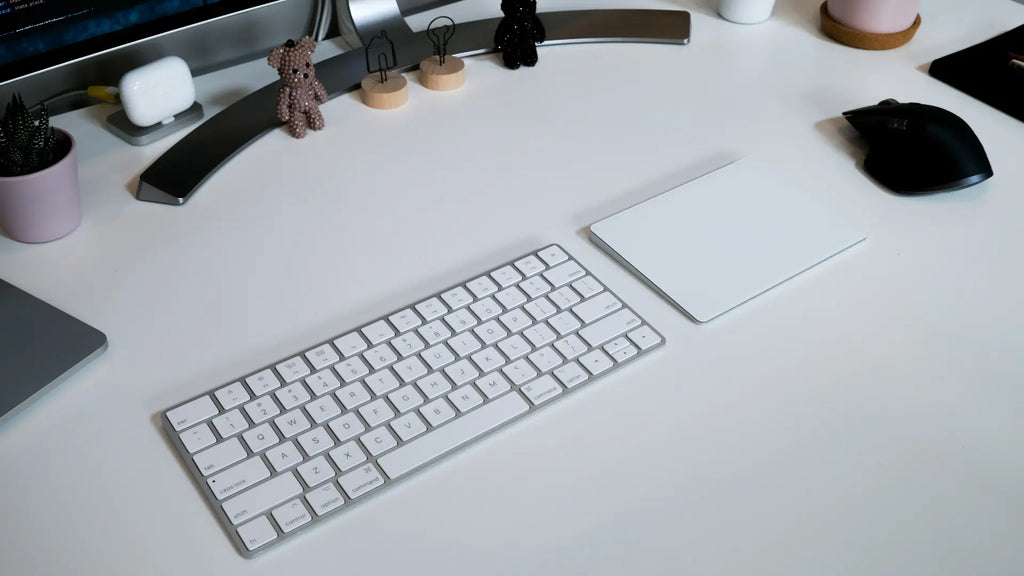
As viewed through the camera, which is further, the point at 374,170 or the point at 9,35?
the point at 374,170

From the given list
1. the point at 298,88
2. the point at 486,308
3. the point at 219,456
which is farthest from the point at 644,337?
the point at 298,88

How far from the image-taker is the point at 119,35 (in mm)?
Result: 774

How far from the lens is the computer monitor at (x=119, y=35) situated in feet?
2.35

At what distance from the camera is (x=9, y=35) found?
70 centimetres

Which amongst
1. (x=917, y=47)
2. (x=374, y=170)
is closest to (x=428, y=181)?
(x=374, y=170)

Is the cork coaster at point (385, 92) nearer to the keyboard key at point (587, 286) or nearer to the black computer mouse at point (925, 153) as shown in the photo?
the keyboard key at point (587, 286)

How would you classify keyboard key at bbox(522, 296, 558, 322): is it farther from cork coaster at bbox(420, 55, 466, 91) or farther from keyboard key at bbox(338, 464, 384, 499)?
cork coaster at bbox(420, 55, 466, 91)

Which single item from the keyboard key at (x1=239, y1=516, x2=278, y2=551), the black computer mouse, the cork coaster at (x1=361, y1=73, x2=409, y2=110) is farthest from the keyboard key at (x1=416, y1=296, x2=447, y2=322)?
the black computer mouse

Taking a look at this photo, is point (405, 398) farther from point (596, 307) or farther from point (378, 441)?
point (596, 307)

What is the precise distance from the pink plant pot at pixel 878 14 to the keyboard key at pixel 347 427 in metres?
0.80

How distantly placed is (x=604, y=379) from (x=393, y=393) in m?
0.16

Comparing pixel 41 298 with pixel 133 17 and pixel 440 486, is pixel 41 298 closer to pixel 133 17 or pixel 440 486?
pixel 133 17

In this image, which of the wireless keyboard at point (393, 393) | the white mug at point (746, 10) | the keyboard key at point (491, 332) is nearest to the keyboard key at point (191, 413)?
the wireless keyboard at point (393, 393)

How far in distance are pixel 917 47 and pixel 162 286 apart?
91cm
